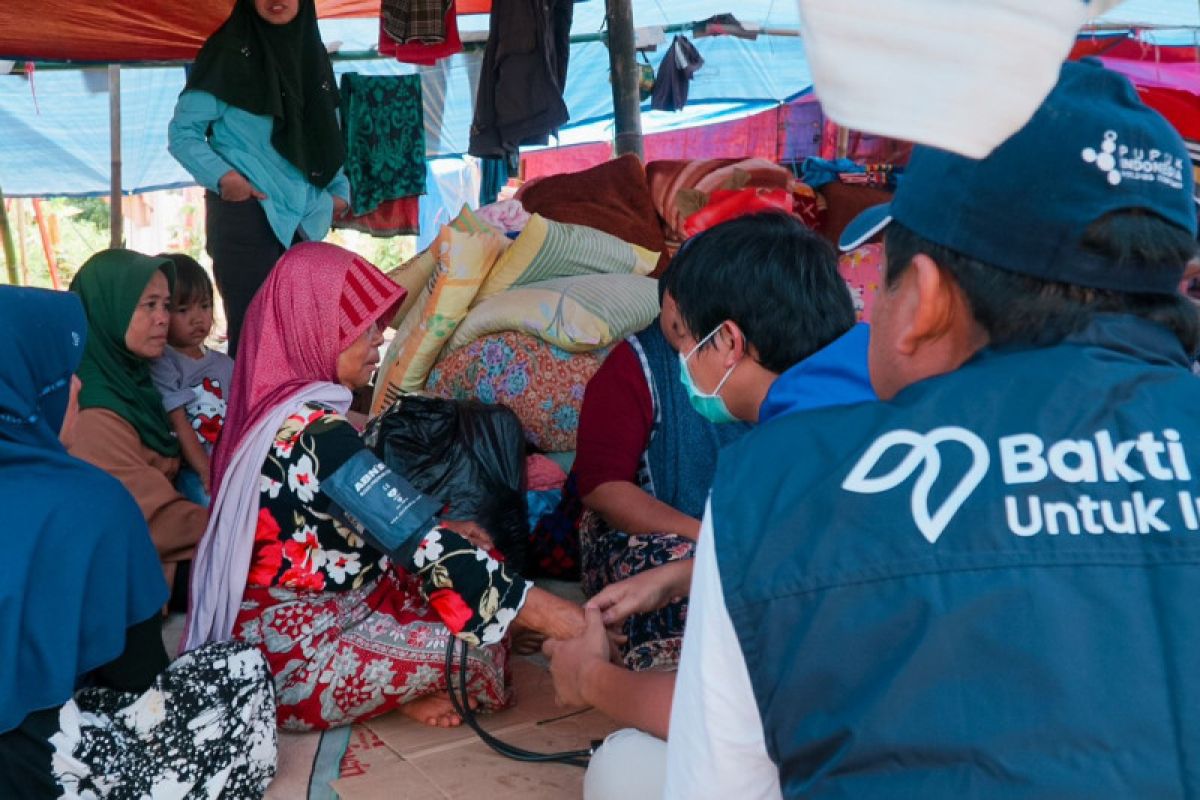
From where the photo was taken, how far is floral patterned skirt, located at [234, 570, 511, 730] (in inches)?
96.3

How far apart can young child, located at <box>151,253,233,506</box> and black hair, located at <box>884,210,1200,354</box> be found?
290cm

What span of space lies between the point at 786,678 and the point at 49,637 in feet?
4.57

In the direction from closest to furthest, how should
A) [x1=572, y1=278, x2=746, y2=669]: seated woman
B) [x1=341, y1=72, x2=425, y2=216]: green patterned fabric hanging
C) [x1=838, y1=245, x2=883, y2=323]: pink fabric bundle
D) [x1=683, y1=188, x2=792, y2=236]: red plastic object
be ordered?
[x1=572, y1=278, x2=746, y2=669]: seated woman < [x1=683, y1=188, x2=792, y2=236]: red plastic object < [x1=838, y1=245, x2=883, y2=323]: pink fabric bundle < [x1=341, y1=72, x2=425, y2=216]: green patterned fabric hanging

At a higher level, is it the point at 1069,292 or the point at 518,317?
the point at 1069,292

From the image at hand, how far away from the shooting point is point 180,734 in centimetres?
206

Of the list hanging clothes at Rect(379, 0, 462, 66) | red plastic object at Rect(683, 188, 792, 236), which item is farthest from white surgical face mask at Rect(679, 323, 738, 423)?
hanging clothes at Rect(379, 0, 462, 66)

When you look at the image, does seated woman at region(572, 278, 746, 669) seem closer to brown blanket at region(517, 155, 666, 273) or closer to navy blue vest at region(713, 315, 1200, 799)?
navy blue vest at region(713, 315, 1200, 799)

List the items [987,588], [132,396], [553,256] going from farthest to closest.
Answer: [553,256] < [132,396] < [987,588]

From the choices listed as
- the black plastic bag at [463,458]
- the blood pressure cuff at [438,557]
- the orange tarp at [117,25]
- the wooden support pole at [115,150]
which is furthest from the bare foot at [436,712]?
the wooden support pole at [115,150]

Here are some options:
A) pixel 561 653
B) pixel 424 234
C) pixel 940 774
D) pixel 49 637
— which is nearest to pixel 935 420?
pixel 940 774

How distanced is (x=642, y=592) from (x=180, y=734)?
89 centimetres

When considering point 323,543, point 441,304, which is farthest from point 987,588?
point 441,304

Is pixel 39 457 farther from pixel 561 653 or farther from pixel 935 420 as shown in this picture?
pixel 935 420

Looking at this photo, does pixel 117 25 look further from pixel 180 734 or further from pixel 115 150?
pixel 180 734
